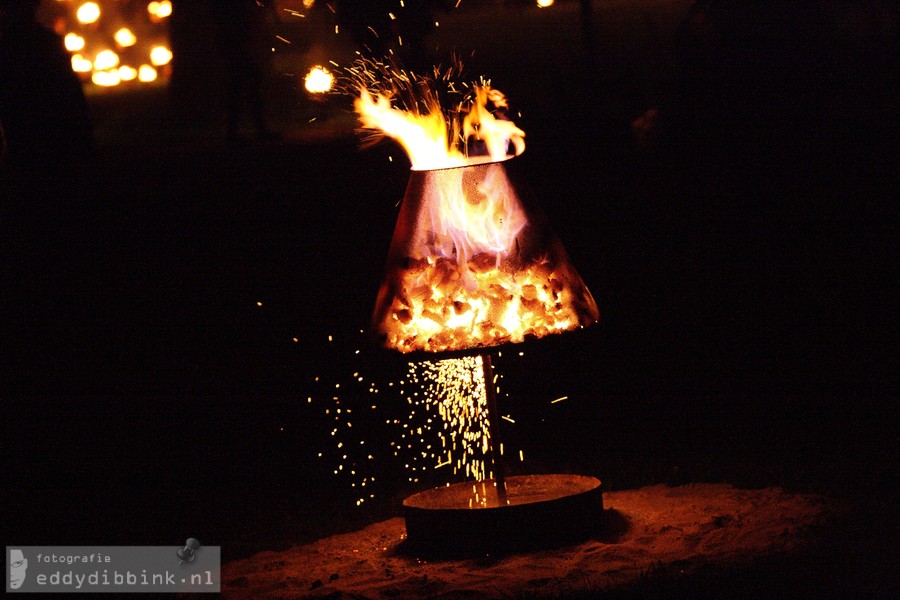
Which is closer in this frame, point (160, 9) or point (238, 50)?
A: point (238, 50)

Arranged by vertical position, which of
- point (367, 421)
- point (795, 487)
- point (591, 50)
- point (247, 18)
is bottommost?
point (795, 487)

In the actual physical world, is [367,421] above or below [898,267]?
below

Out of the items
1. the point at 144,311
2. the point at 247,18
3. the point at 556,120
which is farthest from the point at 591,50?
the point at 144,311

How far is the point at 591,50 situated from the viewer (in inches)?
538

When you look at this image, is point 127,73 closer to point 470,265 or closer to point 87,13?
point 87,13

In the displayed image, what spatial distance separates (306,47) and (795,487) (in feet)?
61.7

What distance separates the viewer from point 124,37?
907 inches

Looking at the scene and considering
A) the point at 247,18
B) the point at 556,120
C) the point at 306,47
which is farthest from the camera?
the point at 306,47

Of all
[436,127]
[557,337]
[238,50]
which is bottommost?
[557,337]

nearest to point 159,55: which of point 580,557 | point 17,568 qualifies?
point 17,568

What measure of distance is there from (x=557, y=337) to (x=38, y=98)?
7.01 metres

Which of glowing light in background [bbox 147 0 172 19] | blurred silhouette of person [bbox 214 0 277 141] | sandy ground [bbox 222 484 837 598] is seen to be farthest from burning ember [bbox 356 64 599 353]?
glowing light in background [bbox 147 0 172 19]

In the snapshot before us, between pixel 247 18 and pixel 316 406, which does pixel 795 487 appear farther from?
pixel 247 18

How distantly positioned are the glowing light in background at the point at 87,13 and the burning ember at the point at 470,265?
18842 mm
